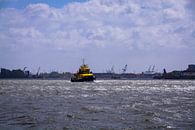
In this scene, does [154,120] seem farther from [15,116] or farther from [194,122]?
[15,116]

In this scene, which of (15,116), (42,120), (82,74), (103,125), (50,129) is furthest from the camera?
(82,74)

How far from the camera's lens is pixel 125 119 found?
2739 cm

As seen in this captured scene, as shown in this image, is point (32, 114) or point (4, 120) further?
point (32, 114)

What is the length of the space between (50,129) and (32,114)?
25.7ft

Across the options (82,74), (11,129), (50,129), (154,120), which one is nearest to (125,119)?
(154,120)

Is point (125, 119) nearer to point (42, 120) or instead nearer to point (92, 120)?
point (92, 120)

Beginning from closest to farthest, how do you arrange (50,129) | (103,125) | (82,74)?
(50,129) < (103,125) < (82,74)


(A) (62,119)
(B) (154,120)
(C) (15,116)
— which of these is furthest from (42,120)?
(B) (154,120)

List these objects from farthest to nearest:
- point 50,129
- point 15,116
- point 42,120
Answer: point 15,116 → point 42,120 → point 50,129

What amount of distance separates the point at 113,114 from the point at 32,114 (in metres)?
6.23

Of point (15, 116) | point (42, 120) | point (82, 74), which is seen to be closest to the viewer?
point (42, 120)

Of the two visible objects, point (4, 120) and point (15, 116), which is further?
point (15, 116)

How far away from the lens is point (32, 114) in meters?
30.6

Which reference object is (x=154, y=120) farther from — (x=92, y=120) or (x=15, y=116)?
(x=15, y=116)
